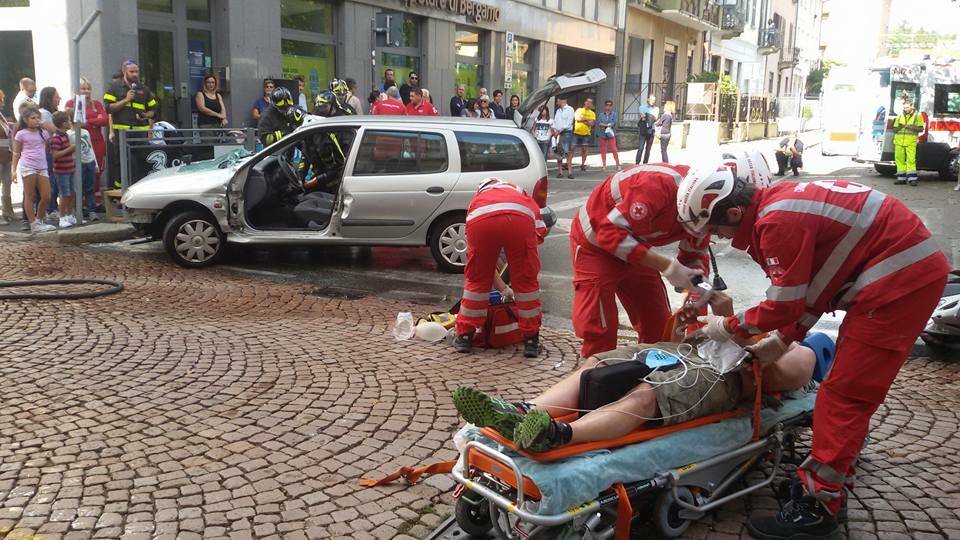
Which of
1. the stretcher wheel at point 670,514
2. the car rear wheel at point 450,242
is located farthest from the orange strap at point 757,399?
the car rear wheel at point 450,242

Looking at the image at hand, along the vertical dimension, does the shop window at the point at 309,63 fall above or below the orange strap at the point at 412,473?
above

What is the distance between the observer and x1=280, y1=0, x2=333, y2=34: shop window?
16834 mm

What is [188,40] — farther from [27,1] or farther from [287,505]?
[287,505]

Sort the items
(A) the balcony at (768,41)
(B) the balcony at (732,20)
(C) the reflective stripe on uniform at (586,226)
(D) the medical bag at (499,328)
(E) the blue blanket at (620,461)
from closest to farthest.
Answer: (E) the blue blanket at (620,461), (C) the reflective stripe on uniform at (586,226), (D) the medical bag at (499,328), (B) the balcony at (732,20), (A) the balcony at (768,41)

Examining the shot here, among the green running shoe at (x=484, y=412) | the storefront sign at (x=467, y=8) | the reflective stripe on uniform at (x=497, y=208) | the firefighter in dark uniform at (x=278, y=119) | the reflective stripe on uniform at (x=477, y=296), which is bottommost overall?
the reflective stripe on uniform at (x=477, y=296)

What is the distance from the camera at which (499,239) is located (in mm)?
6207

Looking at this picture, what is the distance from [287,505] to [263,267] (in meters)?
5.92

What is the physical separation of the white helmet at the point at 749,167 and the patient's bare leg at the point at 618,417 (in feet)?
3.39

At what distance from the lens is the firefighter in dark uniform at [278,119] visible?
12.1 metres

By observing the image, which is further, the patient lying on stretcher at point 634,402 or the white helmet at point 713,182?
the white helmet at point 713,182

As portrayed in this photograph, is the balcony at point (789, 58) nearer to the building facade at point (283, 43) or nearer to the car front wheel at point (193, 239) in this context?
the building facade at point (283, 43)

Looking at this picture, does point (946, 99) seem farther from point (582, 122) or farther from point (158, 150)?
point (158, 150)

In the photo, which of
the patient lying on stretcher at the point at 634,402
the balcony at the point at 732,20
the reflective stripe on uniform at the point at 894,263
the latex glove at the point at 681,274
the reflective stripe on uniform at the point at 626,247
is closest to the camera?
the patient lying on stretcher at the point at 634,402

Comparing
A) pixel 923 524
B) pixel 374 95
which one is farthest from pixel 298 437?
pixel 374 95
